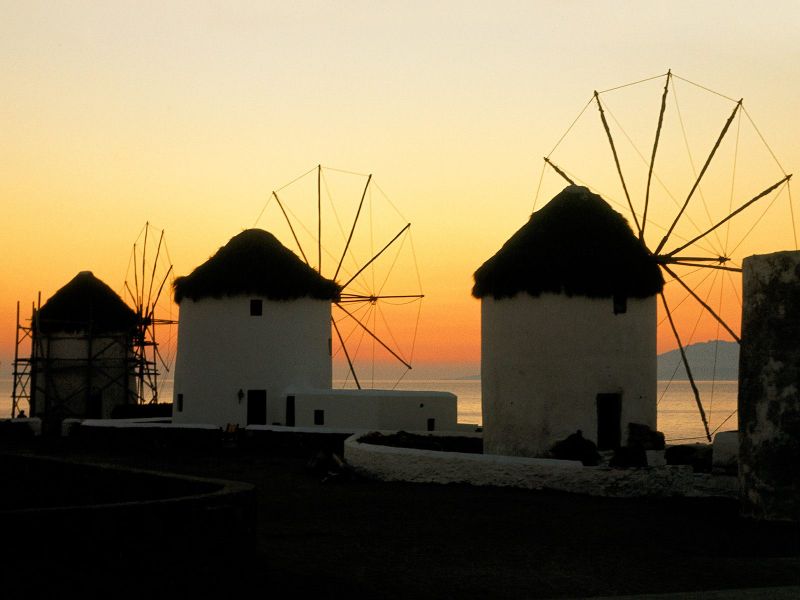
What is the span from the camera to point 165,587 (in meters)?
7.90

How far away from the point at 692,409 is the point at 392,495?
166373 mm

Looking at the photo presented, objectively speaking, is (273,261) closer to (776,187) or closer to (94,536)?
(776,187)

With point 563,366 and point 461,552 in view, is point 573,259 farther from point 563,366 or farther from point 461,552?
point 461,552

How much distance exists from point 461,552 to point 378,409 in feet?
54.9

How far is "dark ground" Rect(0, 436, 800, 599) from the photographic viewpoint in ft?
26.4

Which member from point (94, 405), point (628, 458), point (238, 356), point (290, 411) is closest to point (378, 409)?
point (290, 411)

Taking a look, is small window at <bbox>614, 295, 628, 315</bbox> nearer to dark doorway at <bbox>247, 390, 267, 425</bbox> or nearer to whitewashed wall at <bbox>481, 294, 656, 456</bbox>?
whitewashed wall at <bbox>481, 294, 656, 456</bbox>

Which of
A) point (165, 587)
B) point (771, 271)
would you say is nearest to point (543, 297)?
point (771, 271)

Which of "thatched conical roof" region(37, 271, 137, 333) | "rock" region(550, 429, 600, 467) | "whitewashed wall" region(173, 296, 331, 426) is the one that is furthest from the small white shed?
"thatched conical roof" region(37, 271, 137, 333)

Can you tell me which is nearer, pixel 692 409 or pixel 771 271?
pixel 771 271

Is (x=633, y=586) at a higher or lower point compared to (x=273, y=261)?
lower

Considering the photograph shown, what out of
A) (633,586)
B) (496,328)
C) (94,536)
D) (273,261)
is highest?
(273,261)

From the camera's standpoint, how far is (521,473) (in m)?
16.8

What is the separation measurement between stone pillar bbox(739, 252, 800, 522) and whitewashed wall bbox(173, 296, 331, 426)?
60.2 feet
